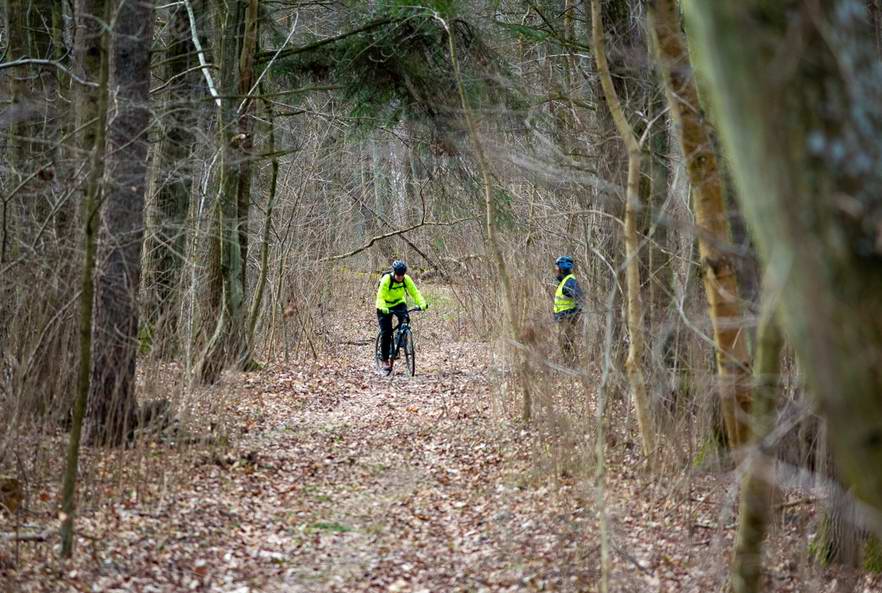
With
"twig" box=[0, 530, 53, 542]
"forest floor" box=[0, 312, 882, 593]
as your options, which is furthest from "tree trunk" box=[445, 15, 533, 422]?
"twig" box=[0, 530, 53, 542]

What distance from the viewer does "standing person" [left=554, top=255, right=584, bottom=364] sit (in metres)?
9.25

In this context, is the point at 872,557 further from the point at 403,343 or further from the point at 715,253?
the point at 403,343

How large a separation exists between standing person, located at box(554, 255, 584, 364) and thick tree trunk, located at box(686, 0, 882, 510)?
20.6ft

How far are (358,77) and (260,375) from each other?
4.48 meters

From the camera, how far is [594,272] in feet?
34.9

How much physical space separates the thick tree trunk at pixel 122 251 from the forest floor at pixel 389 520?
67 centimetres

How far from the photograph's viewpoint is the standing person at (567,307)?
9245mm

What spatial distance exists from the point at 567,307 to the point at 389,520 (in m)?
4.56

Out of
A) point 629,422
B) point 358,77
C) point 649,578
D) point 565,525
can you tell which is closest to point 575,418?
point 629,422

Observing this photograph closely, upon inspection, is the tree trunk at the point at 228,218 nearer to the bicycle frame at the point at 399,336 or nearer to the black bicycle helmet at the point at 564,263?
the bicycle frame at the point at 399,336

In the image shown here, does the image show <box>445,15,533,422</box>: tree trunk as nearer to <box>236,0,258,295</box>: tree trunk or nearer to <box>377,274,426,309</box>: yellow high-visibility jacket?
<box>236,0,258,295</box>: tree trunk

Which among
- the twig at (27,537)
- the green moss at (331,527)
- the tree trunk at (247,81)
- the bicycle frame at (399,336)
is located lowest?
the green moss at (331,527)

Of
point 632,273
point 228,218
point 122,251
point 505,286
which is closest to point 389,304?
point 228,218

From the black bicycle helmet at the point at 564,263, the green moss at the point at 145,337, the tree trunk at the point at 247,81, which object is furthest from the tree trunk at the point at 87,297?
the black bicycle helmet at the point at 564,263
